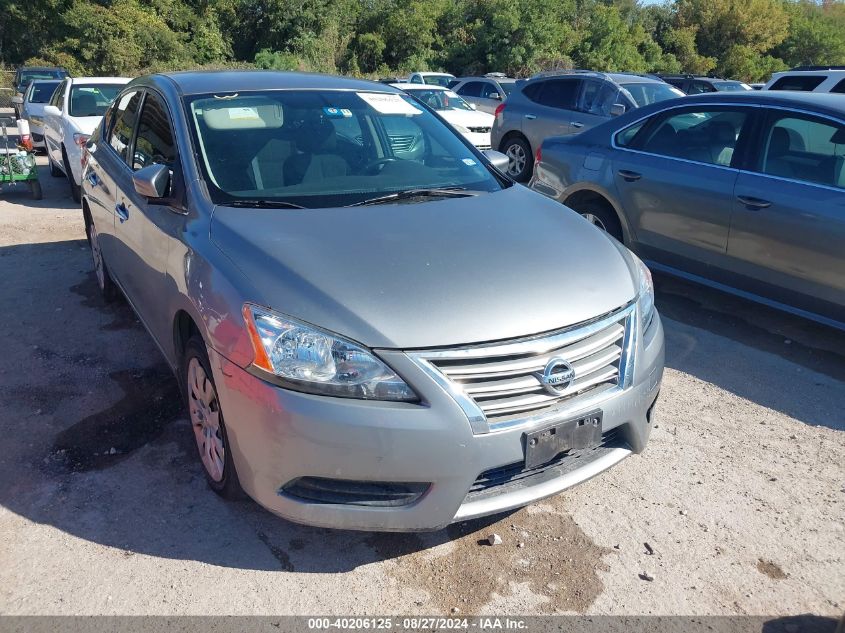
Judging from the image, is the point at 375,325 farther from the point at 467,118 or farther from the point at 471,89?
the point at 471,89

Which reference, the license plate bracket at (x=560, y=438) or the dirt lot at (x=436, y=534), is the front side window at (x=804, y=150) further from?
the license plate bracket at (x=560, y=438)

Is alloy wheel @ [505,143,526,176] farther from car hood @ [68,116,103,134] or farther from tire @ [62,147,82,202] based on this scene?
tire @ [62,147,82,202]

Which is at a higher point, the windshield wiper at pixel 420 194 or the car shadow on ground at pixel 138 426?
the windshield wiper at pixel 420 194

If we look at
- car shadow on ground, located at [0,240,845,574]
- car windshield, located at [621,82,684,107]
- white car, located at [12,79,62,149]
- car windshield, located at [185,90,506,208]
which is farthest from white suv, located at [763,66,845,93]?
white car, located at [12,79,62,149]

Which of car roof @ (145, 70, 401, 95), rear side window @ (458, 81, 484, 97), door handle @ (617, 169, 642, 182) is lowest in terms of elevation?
rear side window @ (458, 81, 484, 97)

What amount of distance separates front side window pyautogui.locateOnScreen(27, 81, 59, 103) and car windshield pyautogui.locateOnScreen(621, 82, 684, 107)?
1204 centimetres

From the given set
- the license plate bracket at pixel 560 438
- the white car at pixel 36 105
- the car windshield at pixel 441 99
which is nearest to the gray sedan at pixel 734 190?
the license plate bracket at pixel 560 438

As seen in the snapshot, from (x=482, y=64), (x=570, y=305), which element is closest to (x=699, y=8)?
(x=482, y=64)

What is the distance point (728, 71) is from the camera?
47.6m

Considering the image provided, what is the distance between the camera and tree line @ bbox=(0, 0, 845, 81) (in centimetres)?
3266

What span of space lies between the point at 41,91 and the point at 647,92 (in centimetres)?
1254

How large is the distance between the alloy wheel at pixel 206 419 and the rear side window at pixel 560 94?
8.90 m

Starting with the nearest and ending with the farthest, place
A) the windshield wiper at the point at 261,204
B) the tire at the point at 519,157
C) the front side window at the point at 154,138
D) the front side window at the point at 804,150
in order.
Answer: the windshield wiper at the point at 261,204, the front side window at the point at 154,138, the front side window at the point at 804,150, the tire at the point at 519,157

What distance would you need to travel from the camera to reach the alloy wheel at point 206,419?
2920 millimetres
